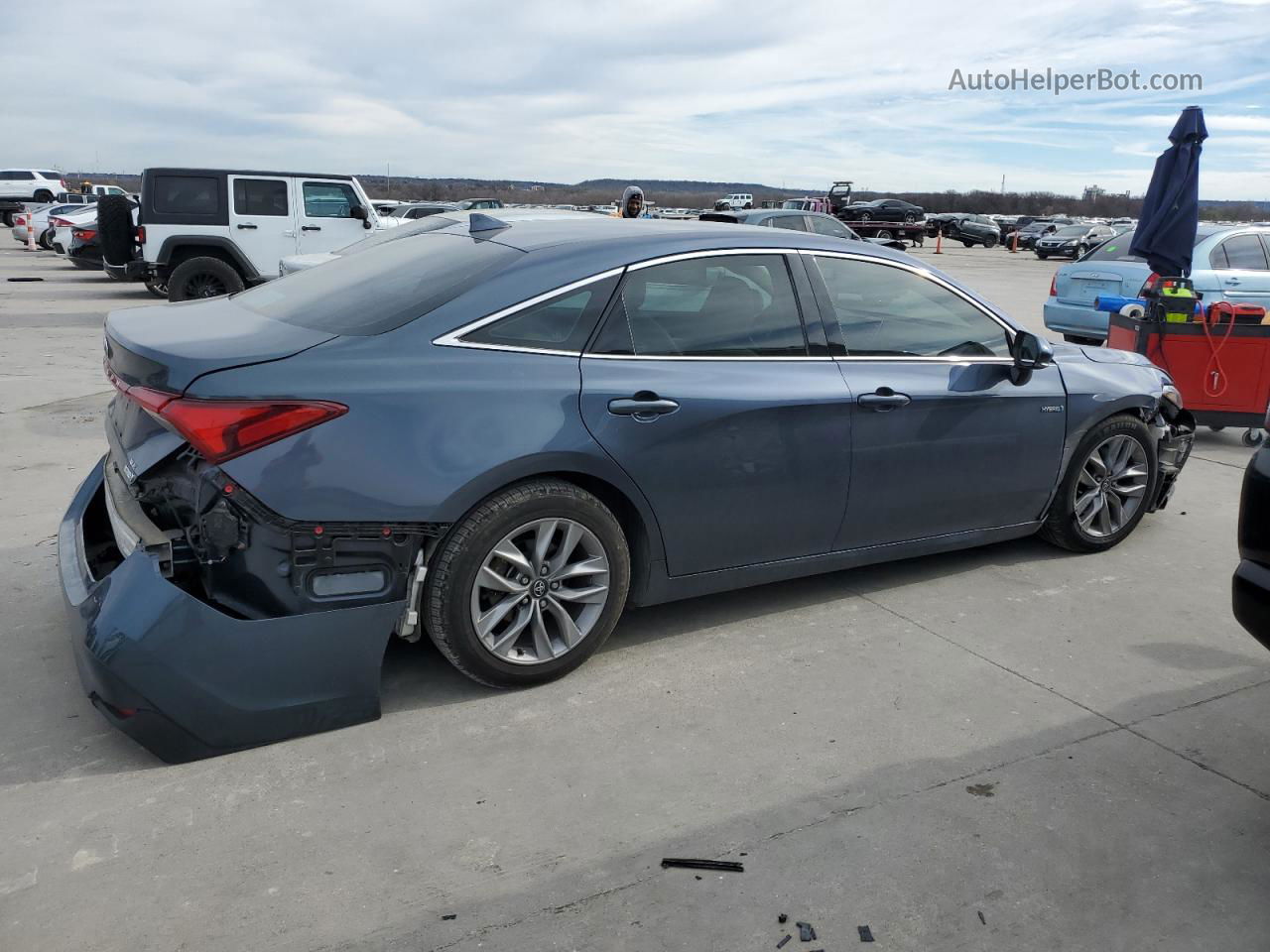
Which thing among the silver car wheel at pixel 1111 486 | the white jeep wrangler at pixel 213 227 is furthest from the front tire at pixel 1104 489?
the white jeep wrangler at pixel 213 227

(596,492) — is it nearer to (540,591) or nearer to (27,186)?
(540,591)

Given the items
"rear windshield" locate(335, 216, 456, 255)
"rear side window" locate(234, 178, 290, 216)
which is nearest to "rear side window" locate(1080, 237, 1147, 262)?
"rear windshield" locate(335, 216, 456, 255)

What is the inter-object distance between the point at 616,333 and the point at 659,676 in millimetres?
1246

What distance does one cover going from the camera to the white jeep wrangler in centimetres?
1370

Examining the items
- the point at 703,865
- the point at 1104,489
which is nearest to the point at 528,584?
the point at 703,865

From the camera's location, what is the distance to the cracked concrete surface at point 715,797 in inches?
99.0

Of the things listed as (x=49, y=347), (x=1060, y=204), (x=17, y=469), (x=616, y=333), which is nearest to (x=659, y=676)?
(x=616, y=333)

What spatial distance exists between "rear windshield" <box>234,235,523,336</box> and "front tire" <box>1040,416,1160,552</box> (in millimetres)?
2962

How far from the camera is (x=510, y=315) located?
11.5ft

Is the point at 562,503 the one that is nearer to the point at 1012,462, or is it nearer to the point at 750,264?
the point at 750,264

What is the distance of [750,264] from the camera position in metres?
4.03

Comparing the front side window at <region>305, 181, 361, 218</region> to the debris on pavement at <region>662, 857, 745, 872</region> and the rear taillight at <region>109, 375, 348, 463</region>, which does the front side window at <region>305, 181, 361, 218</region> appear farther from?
the debris on pavement at <region>662, 857, 745, 872</region>

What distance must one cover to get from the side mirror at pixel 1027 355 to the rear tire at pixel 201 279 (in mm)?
11721

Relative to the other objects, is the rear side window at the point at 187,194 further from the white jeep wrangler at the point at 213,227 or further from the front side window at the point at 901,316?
the front side window at the point at 901,316
